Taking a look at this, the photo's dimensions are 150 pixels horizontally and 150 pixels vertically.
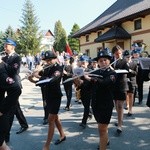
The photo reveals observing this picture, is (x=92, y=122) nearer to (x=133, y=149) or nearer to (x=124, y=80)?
(x=124, y=80)

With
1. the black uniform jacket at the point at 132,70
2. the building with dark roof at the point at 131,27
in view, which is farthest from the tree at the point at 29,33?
the black uniform jacket at the point at 132,70

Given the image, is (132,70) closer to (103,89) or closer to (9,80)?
(103,89)

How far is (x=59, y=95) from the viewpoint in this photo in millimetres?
5637

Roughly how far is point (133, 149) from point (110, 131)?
121 centimetres

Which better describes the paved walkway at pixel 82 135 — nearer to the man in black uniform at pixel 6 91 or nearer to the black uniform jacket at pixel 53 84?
the black uniform jacket at pixel 53 84

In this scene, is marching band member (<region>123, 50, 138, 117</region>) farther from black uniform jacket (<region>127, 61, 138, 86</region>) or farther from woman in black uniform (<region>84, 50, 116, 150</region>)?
woman in black uniform (<region>84, 50, 116, 150</region>)

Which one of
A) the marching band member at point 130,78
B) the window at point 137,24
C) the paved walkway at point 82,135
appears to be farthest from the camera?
the window at point 137,24

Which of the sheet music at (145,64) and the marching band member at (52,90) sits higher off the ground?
the sheet music at (145,64)

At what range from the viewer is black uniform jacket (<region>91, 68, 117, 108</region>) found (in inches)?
191

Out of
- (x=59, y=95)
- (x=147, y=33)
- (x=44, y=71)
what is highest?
(x=147, y=33)

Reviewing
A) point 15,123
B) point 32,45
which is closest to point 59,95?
point 15,123

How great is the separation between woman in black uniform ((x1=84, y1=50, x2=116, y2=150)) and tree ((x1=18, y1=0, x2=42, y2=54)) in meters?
58.9

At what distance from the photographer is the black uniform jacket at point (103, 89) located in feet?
16.0

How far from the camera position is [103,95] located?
494 cm
